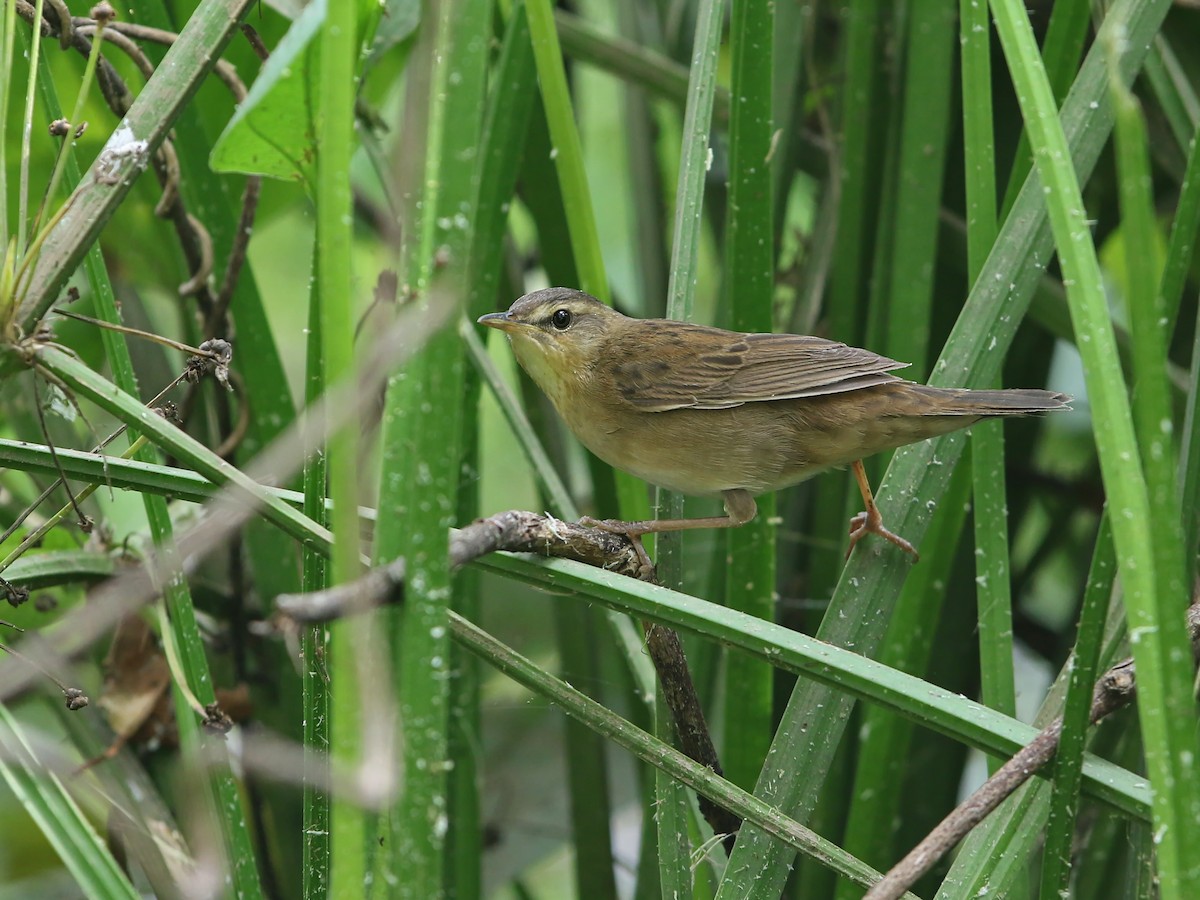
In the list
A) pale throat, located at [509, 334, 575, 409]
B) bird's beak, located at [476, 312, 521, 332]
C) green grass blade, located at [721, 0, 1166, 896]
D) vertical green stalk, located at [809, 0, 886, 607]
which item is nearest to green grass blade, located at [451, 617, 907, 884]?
green grass blade, located at [721, 0, 1166, 896]

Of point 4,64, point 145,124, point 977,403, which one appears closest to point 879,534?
point 977,403

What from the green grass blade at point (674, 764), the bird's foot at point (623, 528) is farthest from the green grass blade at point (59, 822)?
the bird's foot at point (623, 528)

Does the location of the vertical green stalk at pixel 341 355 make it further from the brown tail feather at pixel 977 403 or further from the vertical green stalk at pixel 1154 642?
the brown tail feather at pixel 977 403

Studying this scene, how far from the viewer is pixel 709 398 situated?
2.72 meters

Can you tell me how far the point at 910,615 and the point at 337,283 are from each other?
158 cm

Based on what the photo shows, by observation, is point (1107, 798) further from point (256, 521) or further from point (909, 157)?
point (256, 521)

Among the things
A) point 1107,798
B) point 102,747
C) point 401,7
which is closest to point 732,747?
point 1107,798

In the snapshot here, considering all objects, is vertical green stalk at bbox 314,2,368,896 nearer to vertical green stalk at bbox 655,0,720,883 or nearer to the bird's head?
vertical green stalk at bbox 655,0,720,883

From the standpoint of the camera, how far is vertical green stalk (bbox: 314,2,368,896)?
102cm

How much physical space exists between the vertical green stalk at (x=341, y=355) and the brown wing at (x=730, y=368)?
142 centimetres

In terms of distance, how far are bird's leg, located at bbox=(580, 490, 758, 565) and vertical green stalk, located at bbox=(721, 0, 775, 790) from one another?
0.09ft

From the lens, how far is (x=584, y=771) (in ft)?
10.1

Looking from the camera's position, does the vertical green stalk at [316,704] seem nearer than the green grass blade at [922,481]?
Yes

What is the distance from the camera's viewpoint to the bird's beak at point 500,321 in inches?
106
